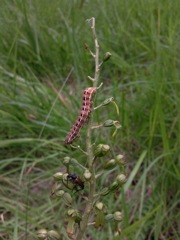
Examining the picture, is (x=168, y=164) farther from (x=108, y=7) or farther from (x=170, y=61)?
(x=108, y=7)

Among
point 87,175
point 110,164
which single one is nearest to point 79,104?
point 110,164

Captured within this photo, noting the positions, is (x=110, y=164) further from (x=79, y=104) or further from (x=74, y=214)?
(x=79, y=104)

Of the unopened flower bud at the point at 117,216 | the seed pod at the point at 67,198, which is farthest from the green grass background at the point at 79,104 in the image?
the seed pod at the point at 67,198

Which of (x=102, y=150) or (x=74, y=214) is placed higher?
(x=102, y=150)

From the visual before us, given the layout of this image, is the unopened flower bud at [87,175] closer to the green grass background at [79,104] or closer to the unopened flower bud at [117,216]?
the unopened flower bud at [117,216]

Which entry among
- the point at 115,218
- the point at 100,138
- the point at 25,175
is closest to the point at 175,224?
the point at 100,138

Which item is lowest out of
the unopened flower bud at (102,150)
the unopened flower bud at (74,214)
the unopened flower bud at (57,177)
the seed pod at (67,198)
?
the unopened flower bud at (74,214)

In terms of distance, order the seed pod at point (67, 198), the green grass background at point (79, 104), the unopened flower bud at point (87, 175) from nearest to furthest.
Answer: the unopened flower bud at point (87, 175) < the seed pod at point (67, 198) < the green grass background at point (79, 104)

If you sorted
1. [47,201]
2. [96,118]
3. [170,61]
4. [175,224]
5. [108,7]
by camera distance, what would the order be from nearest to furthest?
1. [175,224]
2. [47,201]
3. [96,118]
4. [170,61]
5. [108,7]

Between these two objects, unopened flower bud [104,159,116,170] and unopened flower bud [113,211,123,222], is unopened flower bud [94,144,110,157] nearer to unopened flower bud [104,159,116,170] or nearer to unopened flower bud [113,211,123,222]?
unopened flower bud [104,159,116,170]
